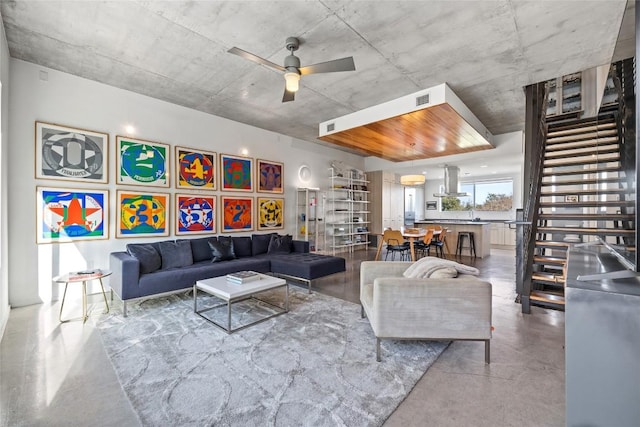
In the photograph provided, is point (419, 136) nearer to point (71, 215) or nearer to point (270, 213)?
point (270, 213)

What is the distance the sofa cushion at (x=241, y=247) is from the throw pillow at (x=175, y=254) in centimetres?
85

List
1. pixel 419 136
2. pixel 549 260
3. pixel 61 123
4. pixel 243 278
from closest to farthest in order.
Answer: pixel 243 278 < pixel 549 260 < pixel 61 123 < pixel 419 136

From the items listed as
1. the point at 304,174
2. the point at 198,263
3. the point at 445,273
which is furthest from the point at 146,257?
the point at 304,174

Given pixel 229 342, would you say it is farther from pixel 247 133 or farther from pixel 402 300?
pixel 247 133

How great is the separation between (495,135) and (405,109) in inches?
135

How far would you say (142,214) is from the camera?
4434mm

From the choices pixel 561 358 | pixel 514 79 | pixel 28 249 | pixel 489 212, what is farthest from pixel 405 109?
pixel 489 212

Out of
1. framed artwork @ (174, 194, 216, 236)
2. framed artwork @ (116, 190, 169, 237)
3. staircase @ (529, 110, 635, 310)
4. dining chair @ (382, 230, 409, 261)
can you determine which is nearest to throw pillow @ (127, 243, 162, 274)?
framed artwork @ (116, 190, 169, 237)

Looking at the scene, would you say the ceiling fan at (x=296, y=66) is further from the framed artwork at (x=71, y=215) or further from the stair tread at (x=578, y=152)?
the stair tread at (x=578, y=152)

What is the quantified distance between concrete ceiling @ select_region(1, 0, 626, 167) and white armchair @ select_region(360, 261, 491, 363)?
2.45 m

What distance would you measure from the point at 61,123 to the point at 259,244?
10.6 feet

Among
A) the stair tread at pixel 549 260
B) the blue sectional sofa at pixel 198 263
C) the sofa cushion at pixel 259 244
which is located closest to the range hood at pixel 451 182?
the stair tread at pixel 549 260

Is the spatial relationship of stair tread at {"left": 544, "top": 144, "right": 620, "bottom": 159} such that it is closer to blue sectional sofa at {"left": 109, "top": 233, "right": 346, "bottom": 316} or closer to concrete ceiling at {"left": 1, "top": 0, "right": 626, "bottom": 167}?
concrete ceiling at {"left": 1, "top": 0, "right": 626, "bottom": 167}

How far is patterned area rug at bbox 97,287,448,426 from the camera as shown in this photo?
1.66m
